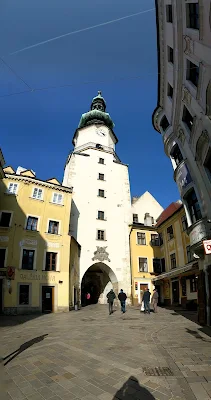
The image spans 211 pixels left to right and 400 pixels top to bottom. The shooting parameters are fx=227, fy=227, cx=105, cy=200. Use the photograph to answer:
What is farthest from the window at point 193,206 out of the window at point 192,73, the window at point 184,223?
the window at point 184,223

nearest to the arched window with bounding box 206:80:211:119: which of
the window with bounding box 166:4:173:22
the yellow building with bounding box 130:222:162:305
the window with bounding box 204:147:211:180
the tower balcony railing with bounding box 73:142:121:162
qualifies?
the window with bounding box 204:147:211:180

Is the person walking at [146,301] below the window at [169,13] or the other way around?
below

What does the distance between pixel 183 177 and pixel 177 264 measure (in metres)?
14.5

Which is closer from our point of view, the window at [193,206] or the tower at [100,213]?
the window at [193,206]

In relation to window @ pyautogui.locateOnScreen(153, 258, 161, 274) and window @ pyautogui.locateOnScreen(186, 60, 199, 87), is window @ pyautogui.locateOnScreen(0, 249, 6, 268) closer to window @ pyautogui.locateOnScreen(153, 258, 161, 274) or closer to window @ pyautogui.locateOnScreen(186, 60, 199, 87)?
window @ pyautogui.locateOnScreen(153, 258, 161, 274)

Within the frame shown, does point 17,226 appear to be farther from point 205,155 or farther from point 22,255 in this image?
point 205,155

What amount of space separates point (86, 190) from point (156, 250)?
1260 centimetres

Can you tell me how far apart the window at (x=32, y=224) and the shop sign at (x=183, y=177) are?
14.1 metres

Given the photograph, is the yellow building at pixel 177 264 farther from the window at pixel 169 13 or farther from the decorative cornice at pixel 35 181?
the window at pixel 169 13

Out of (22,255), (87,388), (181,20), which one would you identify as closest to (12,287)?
(22,255)

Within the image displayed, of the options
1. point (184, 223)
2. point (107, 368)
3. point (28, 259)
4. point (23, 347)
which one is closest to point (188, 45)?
point (107, 368)

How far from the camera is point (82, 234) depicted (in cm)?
2872

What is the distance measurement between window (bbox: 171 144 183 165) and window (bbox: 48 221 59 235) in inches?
531

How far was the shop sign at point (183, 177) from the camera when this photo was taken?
43.2 ft
